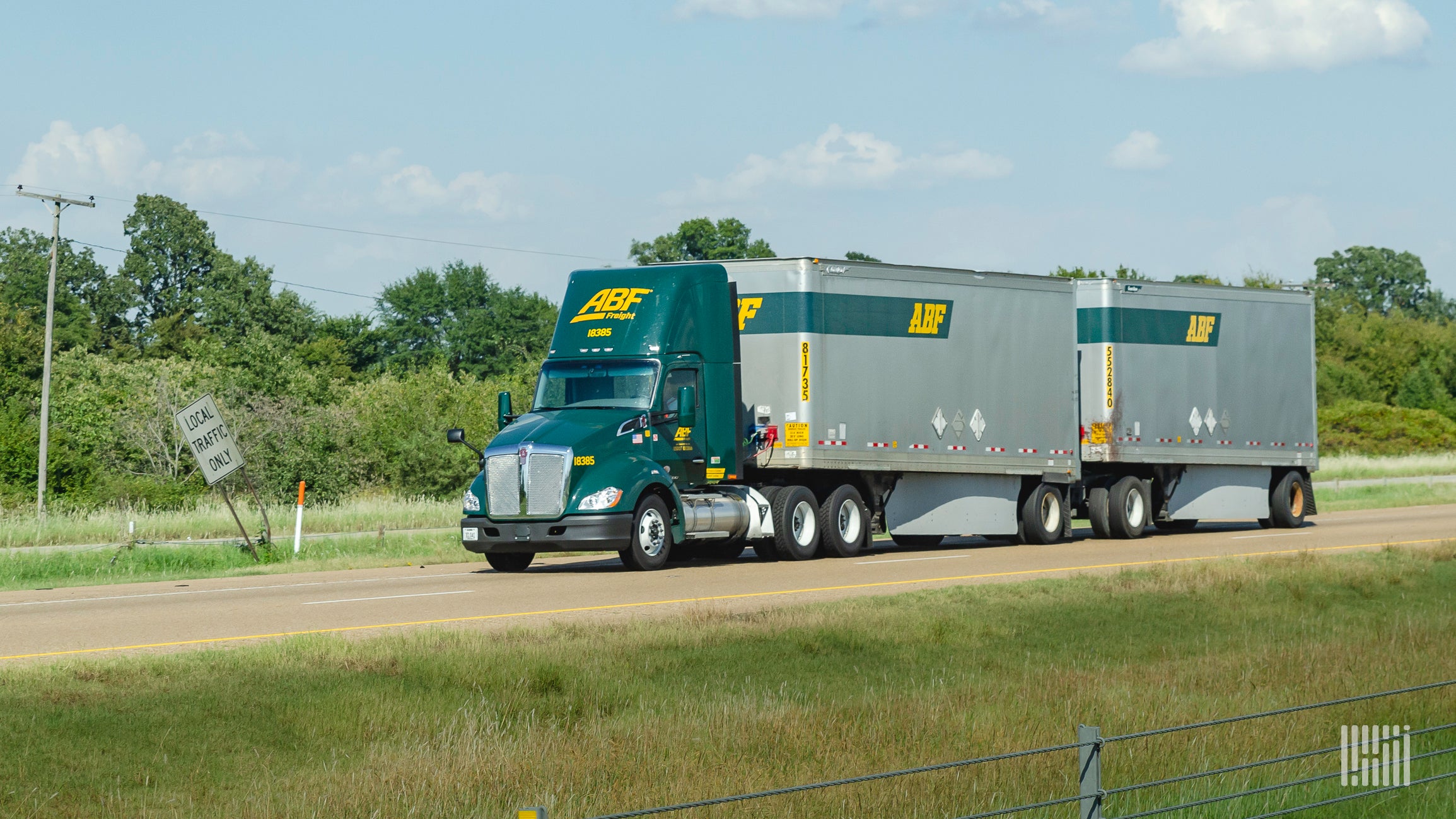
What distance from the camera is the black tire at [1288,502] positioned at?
32.9 m

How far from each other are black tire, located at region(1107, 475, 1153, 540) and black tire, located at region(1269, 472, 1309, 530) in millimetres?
3821

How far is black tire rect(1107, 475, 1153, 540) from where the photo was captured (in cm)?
3006

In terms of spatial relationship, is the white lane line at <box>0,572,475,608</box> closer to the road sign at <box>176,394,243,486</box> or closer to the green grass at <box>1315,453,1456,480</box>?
the road sign at <box>176,394,243,486</box>

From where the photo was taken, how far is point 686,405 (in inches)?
902

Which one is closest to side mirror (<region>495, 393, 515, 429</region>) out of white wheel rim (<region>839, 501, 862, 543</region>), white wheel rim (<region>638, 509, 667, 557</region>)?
white wheel rim (<region>638, 509, 667, 557</region>)

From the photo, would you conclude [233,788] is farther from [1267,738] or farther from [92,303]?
[92,303]

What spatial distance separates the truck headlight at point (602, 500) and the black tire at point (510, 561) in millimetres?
2131

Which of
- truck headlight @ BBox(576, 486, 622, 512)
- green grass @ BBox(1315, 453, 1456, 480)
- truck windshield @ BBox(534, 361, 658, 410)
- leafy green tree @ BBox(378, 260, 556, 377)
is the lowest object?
truck headlight @ BBox(576, 486, 622, 512)

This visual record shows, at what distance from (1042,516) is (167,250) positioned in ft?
332

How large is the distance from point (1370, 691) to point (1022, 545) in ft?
53.4

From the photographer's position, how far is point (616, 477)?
2152cm

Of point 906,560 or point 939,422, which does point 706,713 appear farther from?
point 939,422

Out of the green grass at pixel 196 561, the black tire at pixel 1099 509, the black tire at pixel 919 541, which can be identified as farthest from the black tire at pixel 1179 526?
the green grass at pixel 196 561

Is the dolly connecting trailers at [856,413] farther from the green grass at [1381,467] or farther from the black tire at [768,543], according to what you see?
the green grass at [1381,467]
